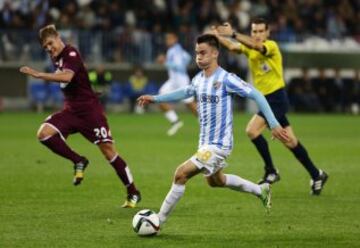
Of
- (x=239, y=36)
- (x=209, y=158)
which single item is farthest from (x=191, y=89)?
(x=239, y=36)

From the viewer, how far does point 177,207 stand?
1263cm

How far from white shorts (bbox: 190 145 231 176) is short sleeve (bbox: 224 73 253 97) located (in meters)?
0.66

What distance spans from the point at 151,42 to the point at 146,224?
28871mm

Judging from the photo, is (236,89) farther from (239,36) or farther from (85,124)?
(85,124)

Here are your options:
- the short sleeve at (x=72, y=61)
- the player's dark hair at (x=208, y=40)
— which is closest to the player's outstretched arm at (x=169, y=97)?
the player's dark hair at (x=208, y=40)

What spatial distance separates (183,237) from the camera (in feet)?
33.8

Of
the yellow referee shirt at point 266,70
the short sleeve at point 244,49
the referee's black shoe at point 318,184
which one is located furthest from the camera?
the yellow referee shirt at point 266,70

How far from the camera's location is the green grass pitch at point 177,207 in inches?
402

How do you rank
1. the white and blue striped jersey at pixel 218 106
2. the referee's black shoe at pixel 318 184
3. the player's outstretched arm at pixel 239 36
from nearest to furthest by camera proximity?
the white and blue striped jersey at pixel 218 106 < the player's outstretched arm at pixel 239 36 < the referee's black shoe at pixel 318 184

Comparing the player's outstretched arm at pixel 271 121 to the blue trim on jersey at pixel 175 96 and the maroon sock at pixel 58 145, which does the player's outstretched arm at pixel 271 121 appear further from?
the maroon sock at pixel 58 145

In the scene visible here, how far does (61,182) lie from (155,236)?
5286 millimetres

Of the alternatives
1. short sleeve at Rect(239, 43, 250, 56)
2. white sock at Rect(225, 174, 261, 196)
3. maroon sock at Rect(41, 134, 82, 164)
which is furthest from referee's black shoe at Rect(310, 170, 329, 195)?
maroon sock at Rect(41, 134, 82, 164)

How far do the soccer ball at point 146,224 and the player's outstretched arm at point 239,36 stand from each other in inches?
113

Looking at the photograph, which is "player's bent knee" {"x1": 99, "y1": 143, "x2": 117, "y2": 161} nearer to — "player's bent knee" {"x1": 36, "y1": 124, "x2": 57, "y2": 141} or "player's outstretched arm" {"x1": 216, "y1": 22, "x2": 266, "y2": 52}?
"player's bent knee" {"x1": 36, "y1": 124, "x2": 57, "y2": 141}
